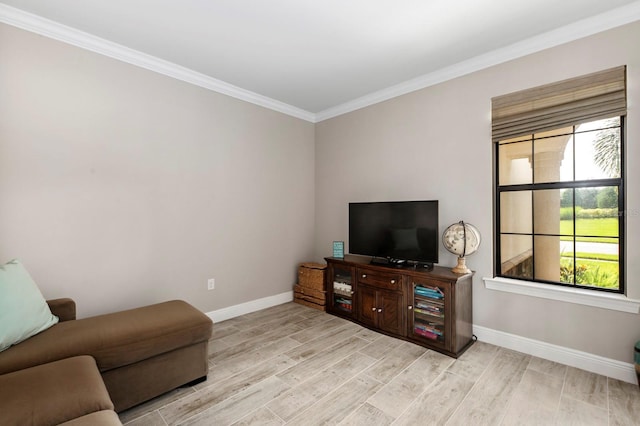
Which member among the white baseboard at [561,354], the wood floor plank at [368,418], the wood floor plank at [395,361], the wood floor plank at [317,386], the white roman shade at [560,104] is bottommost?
the wood floor plank at [368,418]

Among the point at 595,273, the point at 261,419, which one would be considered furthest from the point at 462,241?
the point at 261,419

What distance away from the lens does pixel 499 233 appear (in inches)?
112

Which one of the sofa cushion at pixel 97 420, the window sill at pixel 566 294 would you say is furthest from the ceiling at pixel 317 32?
the sofa cushion at pixel 97 420

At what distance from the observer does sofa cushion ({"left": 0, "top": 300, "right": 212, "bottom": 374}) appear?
163 centimetres

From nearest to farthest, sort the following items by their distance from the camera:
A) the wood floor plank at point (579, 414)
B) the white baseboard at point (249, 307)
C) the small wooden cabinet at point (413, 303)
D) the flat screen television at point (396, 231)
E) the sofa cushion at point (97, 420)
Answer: the sofa cushion at point (97, 420) → the wood floor plank at point (579, 414) → the small wooden cabinet at point (413, 303) → the flat screen television at point (396, 231) → the white baseboard at point (249, 307)

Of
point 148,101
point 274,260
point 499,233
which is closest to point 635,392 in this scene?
point 499,233

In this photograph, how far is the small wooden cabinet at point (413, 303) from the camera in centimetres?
260

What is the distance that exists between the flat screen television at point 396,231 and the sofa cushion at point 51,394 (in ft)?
8.37

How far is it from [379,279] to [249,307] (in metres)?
1.64

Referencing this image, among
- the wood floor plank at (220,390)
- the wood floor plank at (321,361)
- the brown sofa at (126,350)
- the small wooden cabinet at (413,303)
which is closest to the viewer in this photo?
the brown sofa at (126,350)

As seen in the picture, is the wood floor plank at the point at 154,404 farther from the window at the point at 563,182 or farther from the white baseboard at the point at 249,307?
the window at the point at 563,182

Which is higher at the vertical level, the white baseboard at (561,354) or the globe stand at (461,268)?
the globe stand at (461,268)

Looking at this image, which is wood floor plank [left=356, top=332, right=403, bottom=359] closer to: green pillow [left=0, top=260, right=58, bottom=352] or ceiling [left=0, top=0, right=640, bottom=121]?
green pillow [left=0, top=260, right=58, bottom=352]

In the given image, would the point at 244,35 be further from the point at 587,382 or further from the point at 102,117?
the point at 587,382
